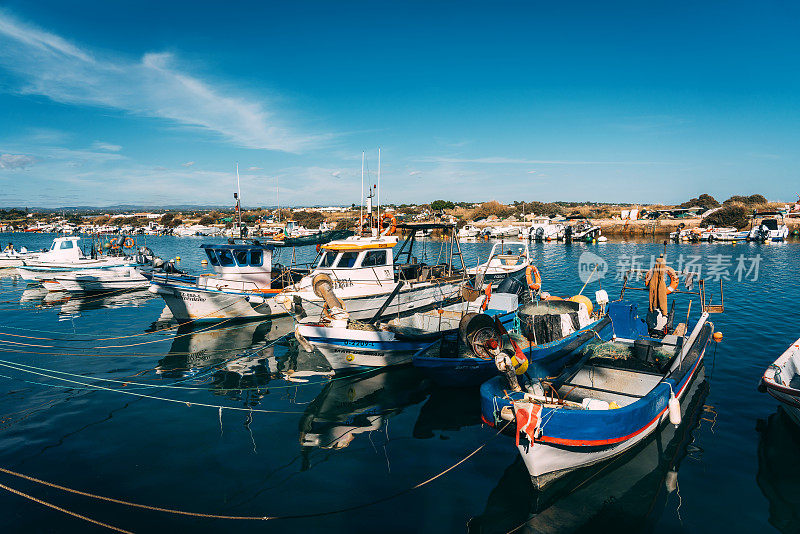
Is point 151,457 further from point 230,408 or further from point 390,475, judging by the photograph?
point 390,475

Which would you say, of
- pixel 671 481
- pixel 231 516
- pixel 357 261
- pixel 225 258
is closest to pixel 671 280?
pixel 671 481

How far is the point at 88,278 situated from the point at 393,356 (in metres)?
28.9

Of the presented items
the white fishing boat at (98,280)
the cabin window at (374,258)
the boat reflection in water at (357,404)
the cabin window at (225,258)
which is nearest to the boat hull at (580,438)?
the boat reflection in water at (357,404)

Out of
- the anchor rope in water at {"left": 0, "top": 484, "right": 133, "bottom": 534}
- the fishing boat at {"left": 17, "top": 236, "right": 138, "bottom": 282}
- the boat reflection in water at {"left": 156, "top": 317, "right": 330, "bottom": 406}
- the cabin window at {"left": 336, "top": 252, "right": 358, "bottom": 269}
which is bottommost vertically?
the boat reflection in water at {"left": 156, "top": 317, "right": 330, "bottom": 406}

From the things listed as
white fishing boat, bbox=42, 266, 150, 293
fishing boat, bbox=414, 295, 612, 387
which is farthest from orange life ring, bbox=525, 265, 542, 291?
white fishing boat, bbox=42, 266, 150, 293

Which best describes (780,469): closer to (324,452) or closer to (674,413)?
(674,413)

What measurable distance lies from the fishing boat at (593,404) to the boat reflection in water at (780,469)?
80.1 inches

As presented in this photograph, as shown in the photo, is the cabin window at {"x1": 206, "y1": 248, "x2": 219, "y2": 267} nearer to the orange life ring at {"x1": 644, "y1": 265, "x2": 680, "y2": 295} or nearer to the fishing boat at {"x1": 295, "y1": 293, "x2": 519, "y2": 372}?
the fishing boat at {"x1": 295, "y1": 293, "x2": 519, "y2": 372}

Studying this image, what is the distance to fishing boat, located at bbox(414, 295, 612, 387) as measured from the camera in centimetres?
1211

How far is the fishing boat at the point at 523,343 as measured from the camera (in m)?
12.1

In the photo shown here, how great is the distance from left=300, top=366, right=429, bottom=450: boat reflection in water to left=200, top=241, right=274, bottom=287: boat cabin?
11515 millimetres

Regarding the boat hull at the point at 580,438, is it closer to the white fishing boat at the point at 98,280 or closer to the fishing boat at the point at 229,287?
the fishing boat at the point at 229,287

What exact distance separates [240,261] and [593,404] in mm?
20158

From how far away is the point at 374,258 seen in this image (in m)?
20.1
